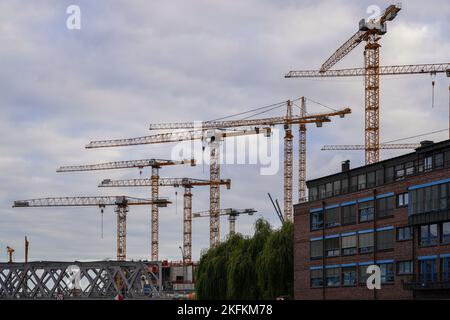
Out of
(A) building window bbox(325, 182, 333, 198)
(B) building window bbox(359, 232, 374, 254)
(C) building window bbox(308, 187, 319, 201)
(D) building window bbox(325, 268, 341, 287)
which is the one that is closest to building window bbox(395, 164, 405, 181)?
(B) building window bbox(359, 232, 374, 254)

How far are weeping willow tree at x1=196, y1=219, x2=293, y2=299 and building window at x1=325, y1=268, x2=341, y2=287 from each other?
22.5 feet

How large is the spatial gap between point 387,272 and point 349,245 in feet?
25.5

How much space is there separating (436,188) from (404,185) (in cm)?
597

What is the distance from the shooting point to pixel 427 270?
84.6 metres

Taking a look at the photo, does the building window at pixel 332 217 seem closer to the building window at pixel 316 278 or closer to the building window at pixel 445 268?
the building window at pixel 316 278

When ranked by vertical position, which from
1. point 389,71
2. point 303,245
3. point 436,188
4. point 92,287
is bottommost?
point 92,287

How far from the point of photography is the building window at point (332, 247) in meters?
101

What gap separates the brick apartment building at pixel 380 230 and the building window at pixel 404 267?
11 centimetres

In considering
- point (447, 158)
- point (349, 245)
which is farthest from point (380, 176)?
point (447, 158)

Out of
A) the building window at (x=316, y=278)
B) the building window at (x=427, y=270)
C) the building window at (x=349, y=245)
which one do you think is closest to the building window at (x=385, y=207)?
the building window at (x=349, y=245)

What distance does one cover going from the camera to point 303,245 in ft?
348

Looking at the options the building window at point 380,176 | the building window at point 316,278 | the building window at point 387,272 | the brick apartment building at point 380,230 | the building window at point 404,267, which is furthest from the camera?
the building window at point 316,278
